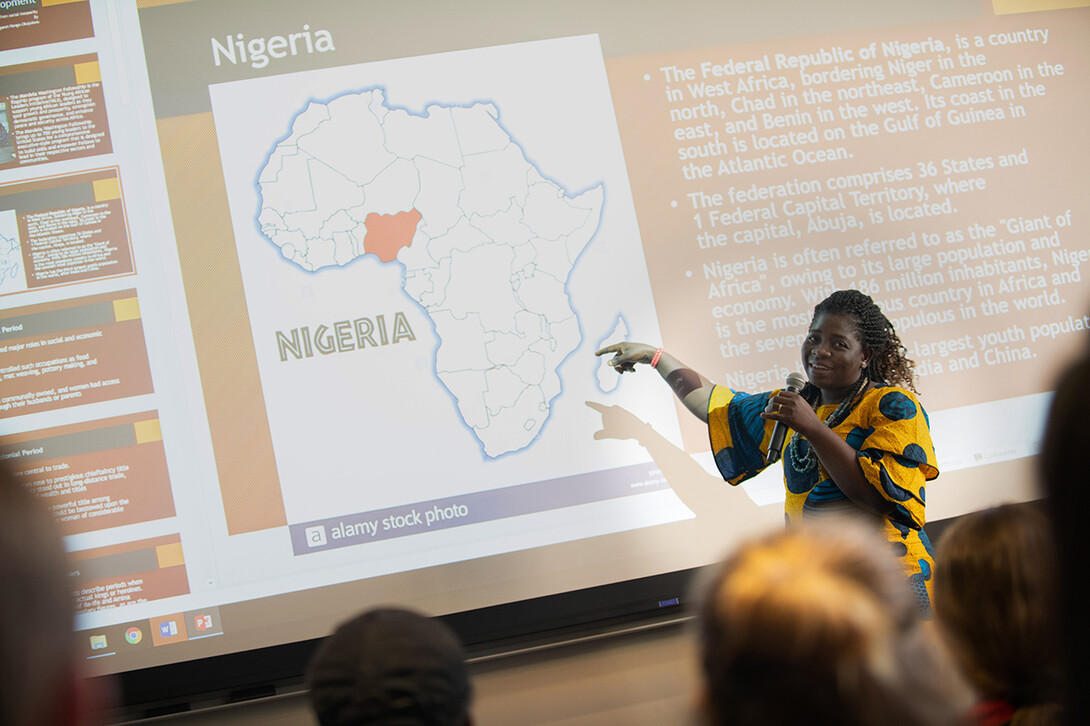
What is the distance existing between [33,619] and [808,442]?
70.2 inches

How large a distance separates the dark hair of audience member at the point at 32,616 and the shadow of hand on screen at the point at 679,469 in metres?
1.83

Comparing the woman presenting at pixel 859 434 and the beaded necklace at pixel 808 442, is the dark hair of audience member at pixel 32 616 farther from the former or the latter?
the beaded necklace at pixel 808 442

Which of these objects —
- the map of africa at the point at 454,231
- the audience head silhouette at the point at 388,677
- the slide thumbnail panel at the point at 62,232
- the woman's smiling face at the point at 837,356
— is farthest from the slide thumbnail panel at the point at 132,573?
the woman's smiling face at the point at 837,356

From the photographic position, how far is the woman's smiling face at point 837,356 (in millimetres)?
1994

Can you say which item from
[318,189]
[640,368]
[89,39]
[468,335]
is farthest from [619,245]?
[89,39]

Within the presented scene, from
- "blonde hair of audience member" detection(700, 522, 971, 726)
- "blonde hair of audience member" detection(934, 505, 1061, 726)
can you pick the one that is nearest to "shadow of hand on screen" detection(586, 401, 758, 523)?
"blonde hair of audience member" detection(934, 505, 1061, 726)

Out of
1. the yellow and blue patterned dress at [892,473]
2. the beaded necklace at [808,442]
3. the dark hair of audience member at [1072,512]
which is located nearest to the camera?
the dark hair of audience member at [1072,512]

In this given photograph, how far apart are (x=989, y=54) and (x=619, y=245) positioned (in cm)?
138

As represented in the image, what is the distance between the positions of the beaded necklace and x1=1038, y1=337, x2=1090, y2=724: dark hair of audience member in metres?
1.43

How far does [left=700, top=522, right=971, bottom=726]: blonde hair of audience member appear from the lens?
24.4 inches

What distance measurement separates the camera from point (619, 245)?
2457 millimetres

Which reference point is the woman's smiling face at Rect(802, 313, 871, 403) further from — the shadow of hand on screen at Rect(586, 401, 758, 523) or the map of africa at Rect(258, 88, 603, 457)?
the map of africa at Rect(258, 88, 603, 457)

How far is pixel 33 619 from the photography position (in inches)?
23.4

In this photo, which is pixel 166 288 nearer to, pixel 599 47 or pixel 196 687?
pixel 196 687
